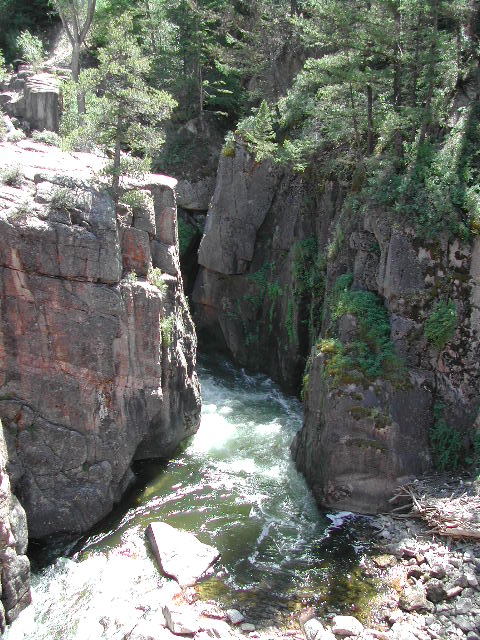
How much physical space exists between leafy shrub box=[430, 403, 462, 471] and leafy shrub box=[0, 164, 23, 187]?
1144 centimetres

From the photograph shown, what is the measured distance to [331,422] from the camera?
15.1 meters

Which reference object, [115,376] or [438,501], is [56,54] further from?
[438,501]

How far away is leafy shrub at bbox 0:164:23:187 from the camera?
13.5 m

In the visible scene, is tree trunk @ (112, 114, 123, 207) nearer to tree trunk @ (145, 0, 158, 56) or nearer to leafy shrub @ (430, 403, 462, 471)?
leafy shrub @ (430, 403, 462, 471)

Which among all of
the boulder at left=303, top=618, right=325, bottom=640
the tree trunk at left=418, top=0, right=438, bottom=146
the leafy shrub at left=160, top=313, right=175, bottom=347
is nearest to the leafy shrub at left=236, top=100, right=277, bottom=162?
the tree trunk at left=418, top=0, right=438, bottom=146

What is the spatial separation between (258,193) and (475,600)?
1661cm

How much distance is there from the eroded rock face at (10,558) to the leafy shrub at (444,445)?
9.57 m

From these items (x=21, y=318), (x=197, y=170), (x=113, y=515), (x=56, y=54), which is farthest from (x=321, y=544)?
(x=56, y=54)

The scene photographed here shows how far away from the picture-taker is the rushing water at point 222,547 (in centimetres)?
1183

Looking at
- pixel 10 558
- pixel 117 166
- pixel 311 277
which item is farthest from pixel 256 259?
pixel 10 558

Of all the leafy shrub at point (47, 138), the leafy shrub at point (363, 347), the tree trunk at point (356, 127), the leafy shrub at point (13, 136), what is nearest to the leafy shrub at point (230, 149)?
the tree trunk at point (356, 127)

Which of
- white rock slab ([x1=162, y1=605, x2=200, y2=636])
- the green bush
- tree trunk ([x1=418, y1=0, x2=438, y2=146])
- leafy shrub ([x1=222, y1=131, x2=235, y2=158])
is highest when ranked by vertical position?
tree trunk ([x1=418, y1=0, x2=438, y2=146])

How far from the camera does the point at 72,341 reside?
45.5 feet

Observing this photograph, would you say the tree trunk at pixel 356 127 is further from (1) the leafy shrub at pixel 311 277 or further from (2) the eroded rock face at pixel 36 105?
(2) the eroded rock face at pixel 36 105
